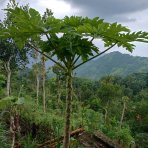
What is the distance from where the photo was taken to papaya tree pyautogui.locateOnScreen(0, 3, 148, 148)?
A: 2900 mm

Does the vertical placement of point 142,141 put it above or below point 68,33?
below

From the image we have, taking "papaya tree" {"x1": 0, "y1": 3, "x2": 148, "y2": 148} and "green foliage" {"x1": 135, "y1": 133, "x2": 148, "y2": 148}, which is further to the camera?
"green foliage" {"x1": 135, "y1": 133, "x2": 148, "y2": 148}

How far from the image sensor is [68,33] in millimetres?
2928

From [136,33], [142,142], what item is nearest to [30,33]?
[136,33]

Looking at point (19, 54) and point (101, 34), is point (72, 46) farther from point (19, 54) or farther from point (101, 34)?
point (19, 54)

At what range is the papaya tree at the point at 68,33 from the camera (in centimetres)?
290

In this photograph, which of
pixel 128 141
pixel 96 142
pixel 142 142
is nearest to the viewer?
pixel 96 142

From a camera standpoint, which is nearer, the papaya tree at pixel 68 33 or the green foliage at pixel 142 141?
the papaya tree at pixel 68 33

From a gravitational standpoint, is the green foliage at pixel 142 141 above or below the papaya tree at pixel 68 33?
below

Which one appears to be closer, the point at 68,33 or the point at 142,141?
the point at 68,33

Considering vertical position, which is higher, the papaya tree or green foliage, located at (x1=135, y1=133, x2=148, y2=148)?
the papaya tree

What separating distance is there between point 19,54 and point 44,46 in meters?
15.3

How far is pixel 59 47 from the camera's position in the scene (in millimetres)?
2980

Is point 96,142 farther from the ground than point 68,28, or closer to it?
closer to it
